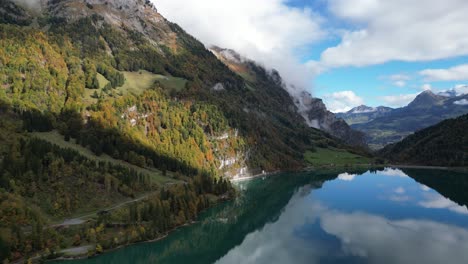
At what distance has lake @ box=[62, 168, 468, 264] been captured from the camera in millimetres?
89000

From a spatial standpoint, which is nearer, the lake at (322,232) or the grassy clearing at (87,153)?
the lake at (322,232)

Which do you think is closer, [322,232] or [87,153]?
[322,232]

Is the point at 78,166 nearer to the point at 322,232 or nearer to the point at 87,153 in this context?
the point at 87,153

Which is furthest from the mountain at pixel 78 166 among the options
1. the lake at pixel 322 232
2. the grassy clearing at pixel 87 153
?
the lake at pixel 322 232

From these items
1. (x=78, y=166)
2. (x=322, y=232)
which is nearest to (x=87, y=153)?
(x=78, y=166)

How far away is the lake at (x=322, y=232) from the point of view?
292 ft

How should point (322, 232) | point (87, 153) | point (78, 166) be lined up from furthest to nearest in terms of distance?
point (87, 153), point (78, 166), point (322, 232)

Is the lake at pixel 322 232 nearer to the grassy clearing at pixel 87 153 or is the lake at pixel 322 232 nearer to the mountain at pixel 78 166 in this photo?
the mountain at pixel 78 166

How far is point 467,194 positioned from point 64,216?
16660cm

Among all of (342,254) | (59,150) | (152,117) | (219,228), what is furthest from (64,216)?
(152,117)

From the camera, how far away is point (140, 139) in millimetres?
178250

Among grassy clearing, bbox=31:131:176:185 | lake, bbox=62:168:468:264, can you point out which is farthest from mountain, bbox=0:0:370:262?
lake, bbox=62:168:468:264

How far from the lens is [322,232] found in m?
111

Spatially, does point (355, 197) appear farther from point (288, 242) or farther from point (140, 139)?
point (140, 139)
